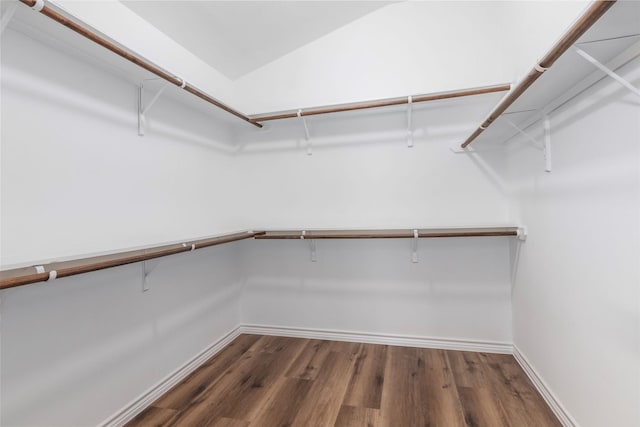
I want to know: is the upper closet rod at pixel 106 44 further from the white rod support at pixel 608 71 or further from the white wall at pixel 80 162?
the white rod support at pixel 608 71

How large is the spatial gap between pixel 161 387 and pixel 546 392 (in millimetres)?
2159

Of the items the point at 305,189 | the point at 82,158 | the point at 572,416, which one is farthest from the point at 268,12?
the point at 572,416

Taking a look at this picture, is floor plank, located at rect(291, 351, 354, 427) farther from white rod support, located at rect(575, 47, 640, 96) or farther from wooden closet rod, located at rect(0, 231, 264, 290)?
white rod support, located at rect(575, 47, 640, 96)

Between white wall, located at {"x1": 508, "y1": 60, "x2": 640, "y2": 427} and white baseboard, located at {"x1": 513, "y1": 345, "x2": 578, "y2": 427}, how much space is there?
0.04 metres

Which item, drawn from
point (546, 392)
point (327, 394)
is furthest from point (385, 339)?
point (546, 392)

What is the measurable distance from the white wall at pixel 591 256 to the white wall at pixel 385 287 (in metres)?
0.44

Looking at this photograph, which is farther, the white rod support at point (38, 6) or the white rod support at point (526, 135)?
the white rod support at point (526, 135)

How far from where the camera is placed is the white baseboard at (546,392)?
4.61 feet

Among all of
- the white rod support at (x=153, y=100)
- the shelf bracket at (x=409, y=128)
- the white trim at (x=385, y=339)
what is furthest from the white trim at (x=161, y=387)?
the shelf bracket at (x=409, y=128)

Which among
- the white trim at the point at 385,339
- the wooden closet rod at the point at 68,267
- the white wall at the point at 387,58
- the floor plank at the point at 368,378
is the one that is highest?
the white wall at the point at 387,58

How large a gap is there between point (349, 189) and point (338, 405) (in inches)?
57.5

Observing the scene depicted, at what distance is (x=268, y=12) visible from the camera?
6.51 feet

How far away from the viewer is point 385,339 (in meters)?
2.34

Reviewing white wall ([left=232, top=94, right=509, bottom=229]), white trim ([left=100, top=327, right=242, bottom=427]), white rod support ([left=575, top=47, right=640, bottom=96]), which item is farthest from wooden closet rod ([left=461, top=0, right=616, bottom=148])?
white trim ([left=100, top=327, right=242, bottom=427])
